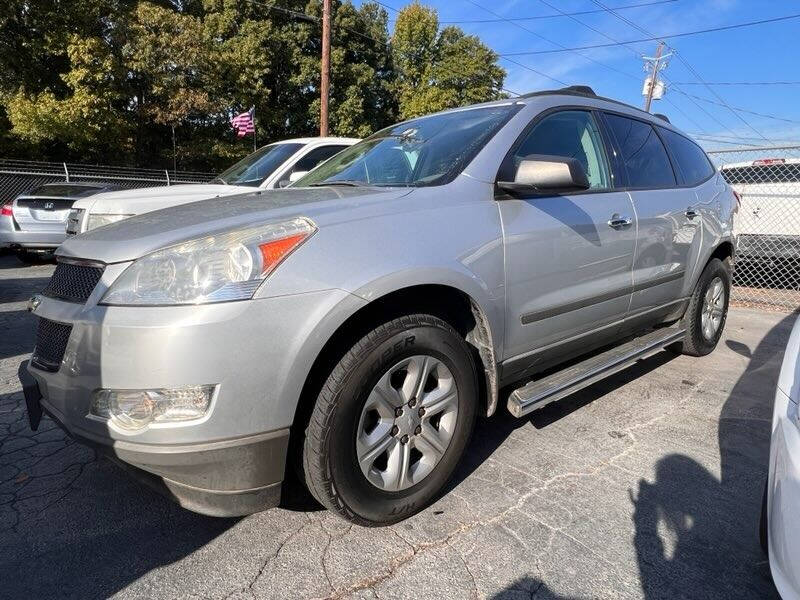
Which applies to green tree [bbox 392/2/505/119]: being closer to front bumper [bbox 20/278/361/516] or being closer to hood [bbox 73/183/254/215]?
hood [bbox 73/183/254/215]

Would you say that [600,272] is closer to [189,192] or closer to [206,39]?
[189,192]

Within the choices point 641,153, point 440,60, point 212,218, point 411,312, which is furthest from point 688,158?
point 440,60

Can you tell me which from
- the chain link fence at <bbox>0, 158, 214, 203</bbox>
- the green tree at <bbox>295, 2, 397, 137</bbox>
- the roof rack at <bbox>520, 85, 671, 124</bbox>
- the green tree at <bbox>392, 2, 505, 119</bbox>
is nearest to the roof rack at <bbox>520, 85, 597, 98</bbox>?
the roof rack at <bbox>520, 85, 671, 124</bbox>

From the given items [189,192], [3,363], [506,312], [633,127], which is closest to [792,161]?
[633,127]

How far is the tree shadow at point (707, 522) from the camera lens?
193 cm

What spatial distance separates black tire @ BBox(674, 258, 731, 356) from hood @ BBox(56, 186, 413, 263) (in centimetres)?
294

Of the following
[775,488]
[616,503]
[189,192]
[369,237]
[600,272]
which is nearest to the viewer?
[775,488]

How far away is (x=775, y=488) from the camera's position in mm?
1663

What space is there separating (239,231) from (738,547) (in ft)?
7.54

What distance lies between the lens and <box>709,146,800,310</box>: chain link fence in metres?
7.34

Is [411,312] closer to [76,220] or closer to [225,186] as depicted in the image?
[225,186]

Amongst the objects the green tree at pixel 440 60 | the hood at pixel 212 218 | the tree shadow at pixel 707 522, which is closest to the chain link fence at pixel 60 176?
the hood at pixel 212 218

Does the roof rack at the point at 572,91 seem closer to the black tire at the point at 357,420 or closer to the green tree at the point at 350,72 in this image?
the black tire at the point at 357,420

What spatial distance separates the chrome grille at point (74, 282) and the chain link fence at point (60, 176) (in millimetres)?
11757
